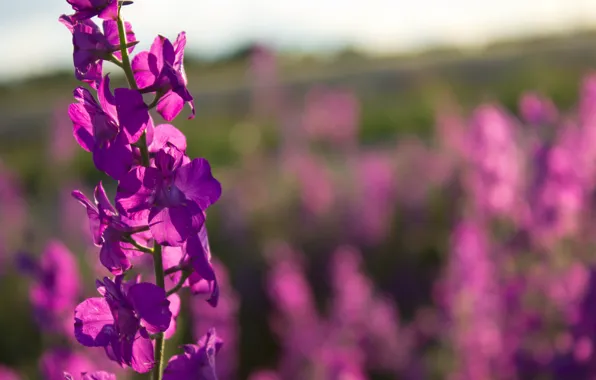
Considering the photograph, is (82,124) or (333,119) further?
(333,119)

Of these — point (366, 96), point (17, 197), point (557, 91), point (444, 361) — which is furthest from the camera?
point (366, 96)

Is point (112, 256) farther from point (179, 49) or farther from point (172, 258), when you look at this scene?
point (179, 49)

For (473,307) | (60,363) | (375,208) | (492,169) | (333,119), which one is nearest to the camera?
(60,363)

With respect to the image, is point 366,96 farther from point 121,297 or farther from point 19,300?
point 121,297

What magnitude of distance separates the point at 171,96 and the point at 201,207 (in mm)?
167

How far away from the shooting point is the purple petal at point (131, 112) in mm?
1100

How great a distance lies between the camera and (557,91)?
16.6 metres

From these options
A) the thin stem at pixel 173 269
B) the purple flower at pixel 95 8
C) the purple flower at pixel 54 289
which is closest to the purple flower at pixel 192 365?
the thin stem at pixel 173 269

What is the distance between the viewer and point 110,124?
1146 millimetres

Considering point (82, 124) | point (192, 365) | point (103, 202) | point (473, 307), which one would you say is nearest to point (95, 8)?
point (82, 124)

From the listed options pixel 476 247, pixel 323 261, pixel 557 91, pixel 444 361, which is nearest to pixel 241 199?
A: pixel 323 261

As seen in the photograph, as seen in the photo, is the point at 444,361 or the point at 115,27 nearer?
the point at 115,27

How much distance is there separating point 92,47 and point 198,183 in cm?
22

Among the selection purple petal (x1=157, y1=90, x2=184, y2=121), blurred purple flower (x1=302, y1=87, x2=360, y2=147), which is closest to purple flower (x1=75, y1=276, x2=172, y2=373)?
purple petal (x1=157, y1=90, x2=184, y2=121)
